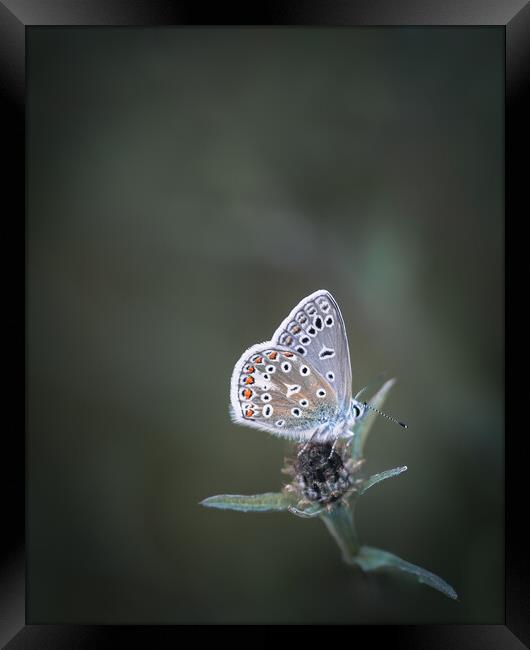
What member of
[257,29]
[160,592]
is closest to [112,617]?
[160,592]

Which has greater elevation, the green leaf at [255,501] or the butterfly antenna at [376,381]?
the butterfly antenna at [376,381]

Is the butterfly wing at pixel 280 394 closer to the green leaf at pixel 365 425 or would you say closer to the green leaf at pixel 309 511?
the green leaf at pixel 365 425

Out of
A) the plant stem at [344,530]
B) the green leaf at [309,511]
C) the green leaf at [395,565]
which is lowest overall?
the green leaf at [395,565]

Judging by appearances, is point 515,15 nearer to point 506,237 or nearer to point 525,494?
point 506,237

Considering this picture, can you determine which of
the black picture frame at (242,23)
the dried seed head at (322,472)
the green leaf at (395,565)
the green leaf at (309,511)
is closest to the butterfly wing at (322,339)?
the dried seed head at (322,472)

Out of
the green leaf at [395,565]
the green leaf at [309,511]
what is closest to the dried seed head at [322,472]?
the green leaf at [309,511]

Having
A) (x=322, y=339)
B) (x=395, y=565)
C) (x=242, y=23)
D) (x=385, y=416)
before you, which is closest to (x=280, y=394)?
(x=322, y=339)

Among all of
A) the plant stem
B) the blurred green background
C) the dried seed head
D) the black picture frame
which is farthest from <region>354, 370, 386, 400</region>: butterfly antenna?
the black picture frame
